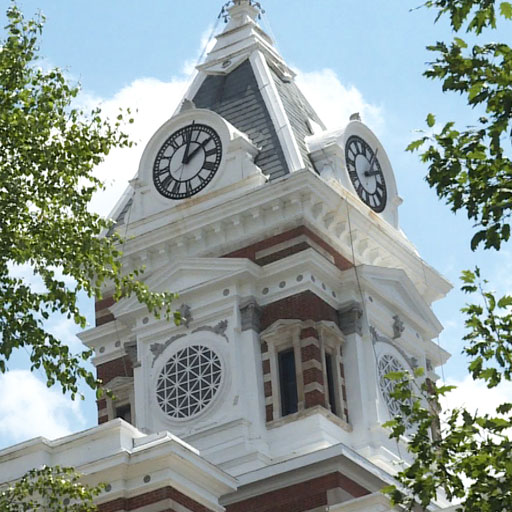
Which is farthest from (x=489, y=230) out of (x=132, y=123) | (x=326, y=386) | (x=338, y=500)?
(x=326, y=386)

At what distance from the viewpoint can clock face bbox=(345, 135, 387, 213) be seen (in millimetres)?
47375

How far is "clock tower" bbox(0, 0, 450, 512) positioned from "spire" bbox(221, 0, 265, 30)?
3652 mm

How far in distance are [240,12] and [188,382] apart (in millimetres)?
14270

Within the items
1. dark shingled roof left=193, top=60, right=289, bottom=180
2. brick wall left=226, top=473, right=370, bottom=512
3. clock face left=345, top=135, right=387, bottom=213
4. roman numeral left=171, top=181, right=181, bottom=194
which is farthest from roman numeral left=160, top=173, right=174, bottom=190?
brick wall left=226, top=473, right=370, bottom=512

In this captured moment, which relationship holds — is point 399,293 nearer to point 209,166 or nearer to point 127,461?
point 209,166

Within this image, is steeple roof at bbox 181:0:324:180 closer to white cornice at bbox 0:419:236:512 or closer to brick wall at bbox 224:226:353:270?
brick wall at bbox 224:226:353:270

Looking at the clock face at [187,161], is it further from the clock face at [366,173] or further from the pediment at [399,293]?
the pediment at [399,293]

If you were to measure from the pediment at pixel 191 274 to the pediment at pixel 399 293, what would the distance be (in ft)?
10.1

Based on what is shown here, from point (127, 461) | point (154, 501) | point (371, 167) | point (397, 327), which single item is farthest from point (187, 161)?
point (154, 501)

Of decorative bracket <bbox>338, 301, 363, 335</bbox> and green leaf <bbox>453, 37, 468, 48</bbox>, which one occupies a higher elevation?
decorative bracket <bbox>338, 301, 363, 335</bbox>

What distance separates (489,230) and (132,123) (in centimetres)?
706

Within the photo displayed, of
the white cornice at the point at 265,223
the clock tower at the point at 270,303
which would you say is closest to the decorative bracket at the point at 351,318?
the clock tower at the point at 270,303

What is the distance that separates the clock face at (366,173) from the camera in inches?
1865

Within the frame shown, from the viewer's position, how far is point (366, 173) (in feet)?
158
